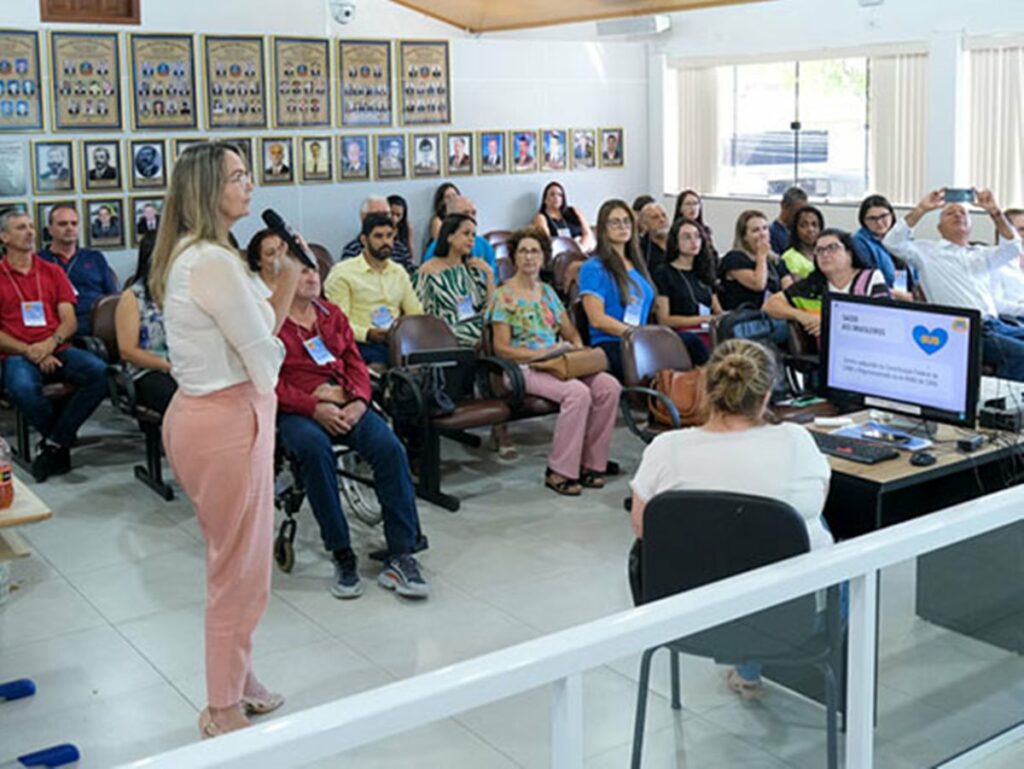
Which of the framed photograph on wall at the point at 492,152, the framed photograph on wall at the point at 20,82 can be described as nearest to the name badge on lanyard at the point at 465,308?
the framed photograph on wall at the point at 20,82

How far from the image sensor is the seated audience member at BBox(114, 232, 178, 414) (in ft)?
21.1

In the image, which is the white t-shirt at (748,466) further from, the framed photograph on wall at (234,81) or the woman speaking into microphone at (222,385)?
the framed photograph on wall at (234,81)

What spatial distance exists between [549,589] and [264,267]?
5.61 feet

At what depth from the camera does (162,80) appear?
932 cm

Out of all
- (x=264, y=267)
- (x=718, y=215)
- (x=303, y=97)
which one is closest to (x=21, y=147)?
(x=303, y=97)

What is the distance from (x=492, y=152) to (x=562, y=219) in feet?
2.63

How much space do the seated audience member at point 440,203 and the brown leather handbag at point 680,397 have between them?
453 cm

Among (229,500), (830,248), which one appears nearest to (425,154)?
(830,248)

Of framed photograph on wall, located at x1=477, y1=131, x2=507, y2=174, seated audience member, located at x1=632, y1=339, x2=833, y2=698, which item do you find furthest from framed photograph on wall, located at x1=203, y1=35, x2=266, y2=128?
seated audience member, located at x1=632, y1=339, x2=833, y2=698

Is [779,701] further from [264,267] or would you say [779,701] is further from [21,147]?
[21,147]

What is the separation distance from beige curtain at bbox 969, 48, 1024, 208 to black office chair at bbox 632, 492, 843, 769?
24.7 ft

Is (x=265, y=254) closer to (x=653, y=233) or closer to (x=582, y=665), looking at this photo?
(x=582, y=665)

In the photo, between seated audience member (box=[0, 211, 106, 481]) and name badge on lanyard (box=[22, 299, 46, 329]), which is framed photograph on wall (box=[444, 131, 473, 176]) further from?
name badge on lanyard (box=[22, 299, 46, 329])

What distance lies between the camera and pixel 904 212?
34.6 ft
